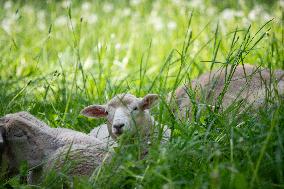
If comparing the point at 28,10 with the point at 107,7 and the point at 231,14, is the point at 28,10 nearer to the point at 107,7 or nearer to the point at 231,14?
the point at 107,7

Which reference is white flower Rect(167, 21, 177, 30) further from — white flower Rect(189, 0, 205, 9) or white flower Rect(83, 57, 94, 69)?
white flower Rect(83, 57, 94, 69)

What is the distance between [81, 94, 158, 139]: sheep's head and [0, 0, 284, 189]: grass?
14 cm

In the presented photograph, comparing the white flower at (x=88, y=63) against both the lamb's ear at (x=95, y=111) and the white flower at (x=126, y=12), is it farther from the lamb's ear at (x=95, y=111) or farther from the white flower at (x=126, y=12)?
the lamb's ear at (x=95, y=111)

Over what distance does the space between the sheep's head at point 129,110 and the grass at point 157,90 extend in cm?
14

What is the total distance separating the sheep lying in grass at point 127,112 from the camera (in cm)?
420

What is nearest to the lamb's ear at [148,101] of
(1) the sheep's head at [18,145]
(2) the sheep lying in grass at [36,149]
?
(2) the sheep lying in grass at [36,149]

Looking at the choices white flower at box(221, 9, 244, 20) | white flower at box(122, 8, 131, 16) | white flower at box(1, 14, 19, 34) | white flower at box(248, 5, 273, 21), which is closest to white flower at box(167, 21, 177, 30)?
white flower at box(221, 9, 244, 20)

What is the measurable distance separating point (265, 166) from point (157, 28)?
18.4 feet

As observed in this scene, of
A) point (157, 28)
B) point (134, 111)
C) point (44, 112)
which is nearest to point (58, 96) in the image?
point (44, 112)

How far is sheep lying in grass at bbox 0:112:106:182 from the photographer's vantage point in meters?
3.86

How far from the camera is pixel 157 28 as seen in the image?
28.7 ft

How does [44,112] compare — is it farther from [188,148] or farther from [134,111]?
[188,148]

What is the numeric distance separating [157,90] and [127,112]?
1.28m

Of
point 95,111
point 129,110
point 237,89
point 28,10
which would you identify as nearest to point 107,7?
point 28,10
